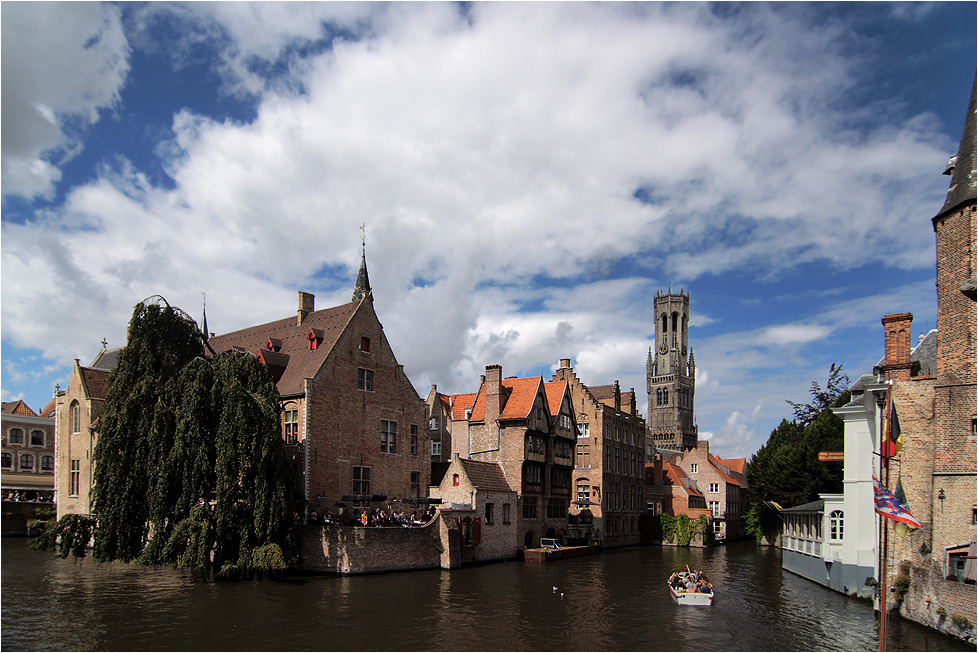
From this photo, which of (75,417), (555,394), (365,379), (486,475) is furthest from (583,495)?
(75,417)

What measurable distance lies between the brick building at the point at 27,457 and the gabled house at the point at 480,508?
41512mm

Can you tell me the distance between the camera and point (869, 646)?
854 inches

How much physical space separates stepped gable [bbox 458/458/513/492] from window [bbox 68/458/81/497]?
2461 cm

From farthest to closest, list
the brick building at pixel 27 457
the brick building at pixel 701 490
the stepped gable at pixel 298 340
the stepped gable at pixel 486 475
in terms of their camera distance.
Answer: the brick building at pixel 701 490 → the brick building at pixel 27 457 → the stepped gable at pixel 486 475 → the stepped gable at pixel 298 340

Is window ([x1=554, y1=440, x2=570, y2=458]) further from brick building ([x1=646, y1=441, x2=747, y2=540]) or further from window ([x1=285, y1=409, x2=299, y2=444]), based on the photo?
window ([x1=285, y1=409, x2=299, y2=444])

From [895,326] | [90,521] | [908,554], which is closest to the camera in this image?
[908,554]

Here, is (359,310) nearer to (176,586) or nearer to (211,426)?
(211,426)

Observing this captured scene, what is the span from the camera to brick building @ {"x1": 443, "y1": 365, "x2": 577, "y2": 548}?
4866cm

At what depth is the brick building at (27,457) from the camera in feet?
209

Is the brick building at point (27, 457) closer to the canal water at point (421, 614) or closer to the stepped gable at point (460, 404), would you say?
the canal water at point (421, 614)

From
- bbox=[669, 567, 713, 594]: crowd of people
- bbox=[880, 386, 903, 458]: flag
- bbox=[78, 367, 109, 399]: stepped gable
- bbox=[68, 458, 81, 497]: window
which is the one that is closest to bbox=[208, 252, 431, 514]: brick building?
bbox=[78, 367, 109, 399]: stepped gable

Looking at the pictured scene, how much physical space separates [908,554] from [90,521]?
35.1 metres

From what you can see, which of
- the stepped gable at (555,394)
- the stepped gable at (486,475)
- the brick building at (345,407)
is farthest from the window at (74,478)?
the stepped gable at (555,394)

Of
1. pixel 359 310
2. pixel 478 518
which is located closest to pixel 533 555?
pixel 478 518
